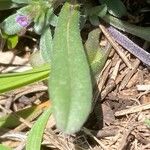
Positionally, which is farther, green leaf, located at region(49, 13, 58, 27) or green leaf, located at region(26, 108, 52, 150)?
green leaf, located at region(49, 13, 58, 27)

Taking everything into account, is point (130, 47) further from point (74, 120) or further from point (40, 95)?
point (74, 120)

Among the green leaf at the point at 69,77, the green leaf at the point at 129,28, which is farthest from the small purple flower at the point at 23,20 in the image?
the green leaf at the point at 129,28

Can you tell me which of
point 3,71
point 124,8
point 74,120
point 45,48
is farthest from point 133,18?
point 74,120

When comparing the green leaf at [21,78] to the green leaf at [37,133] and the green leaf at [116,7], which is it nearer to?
the green leaf at [37,133]

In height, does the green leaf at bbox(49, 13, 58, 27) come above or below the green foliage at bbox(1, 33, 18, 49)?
above

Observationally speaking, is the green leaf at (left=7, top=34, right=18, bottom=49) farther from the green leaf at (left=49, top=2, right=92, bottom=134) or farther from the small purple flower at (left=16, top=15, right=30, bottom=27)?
the green leaf at (left=49, top=2, right=92, bottom=134)

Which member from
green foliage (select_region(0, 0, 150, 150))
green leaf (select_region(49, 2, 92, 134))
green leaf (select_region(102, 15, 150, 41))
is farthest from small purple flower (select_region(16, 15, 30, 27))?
green leaf (select_region(102, 15, 150, 41))
